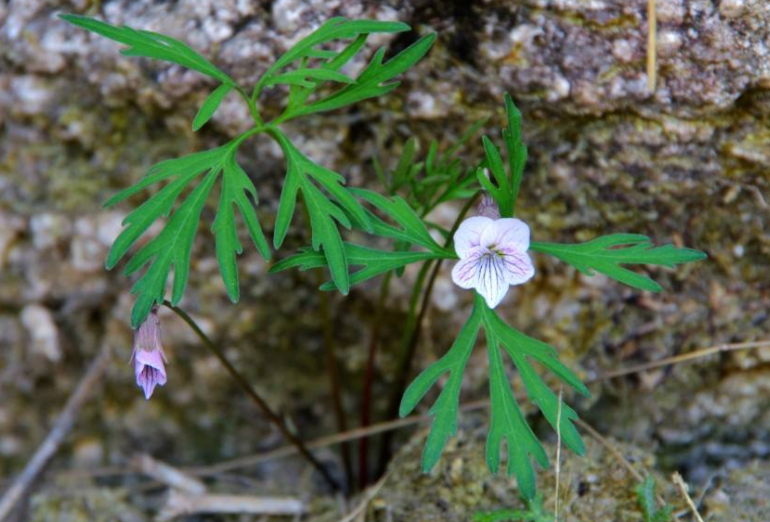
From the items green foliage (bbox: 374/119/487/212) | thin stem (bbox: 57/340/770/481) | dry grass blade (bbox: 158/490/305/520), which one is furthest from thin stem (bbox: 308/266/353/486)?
green foliage (bbox: 374/119/487/212)

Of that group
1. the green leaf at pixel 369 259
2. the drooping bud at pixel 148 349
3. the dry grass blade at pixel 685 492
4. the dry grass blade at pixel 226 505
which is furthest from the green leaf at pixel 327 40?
the dry grass blade at pixel 226 505

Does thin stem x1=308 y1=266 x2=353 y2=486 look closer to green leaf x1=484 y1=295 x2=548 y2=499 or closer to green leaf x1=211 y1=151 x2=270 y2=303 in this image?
green leaf x1=211 y1=151 x2=270 y2=303

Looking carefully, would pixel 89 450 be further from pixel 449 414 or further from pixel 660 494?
pixel 660 494

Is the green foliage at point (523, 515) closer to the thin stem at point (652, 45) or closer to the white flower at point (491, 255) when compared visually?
the white flower at point (491, 255)

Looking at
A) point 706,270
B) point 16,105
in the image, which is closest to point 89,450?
point 16,105

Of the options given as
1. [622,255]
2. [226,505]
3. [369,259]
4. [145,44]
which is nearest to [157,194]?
[145,44]
